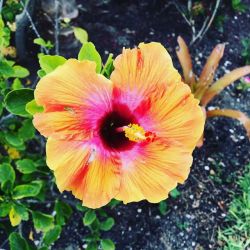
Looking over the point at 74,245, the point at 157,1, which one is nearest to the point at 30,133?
the point at 74,245

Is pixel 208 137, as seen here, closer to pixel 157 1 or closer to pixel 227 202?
pixel 227 202

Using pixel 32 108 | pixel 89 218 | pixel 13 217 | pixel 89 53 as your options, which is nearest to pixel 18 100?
pixel 32 108

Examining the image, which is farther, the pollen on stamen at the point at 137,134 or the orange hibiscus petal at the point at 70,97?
the pollen on stamen at the point at 137,134

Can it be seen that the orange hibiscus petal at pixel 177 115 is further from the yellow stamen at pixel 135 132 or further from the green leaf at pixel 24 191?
the green leaf at pixel 24 191

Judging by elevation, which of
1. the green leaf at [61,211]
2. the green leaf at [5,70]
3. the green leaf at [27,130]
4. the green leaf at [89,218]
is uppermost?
the green leaf at [5,70]

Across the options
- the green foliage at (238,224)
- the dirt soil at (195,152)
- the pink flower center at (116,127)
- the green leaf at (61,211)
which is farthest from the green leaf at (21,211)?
the green foliage at (238,224)

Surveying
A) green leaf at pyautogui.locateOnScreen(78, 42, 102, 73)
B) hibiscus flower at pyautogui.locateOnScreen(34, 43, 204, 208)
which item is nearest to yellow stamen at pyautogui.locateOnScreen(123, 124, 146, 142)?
hibiscus flower at pyautogui.locateOnScreen(34, 43, 204, 208)

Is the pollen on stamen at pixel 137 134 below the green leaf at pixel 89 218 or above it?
above
